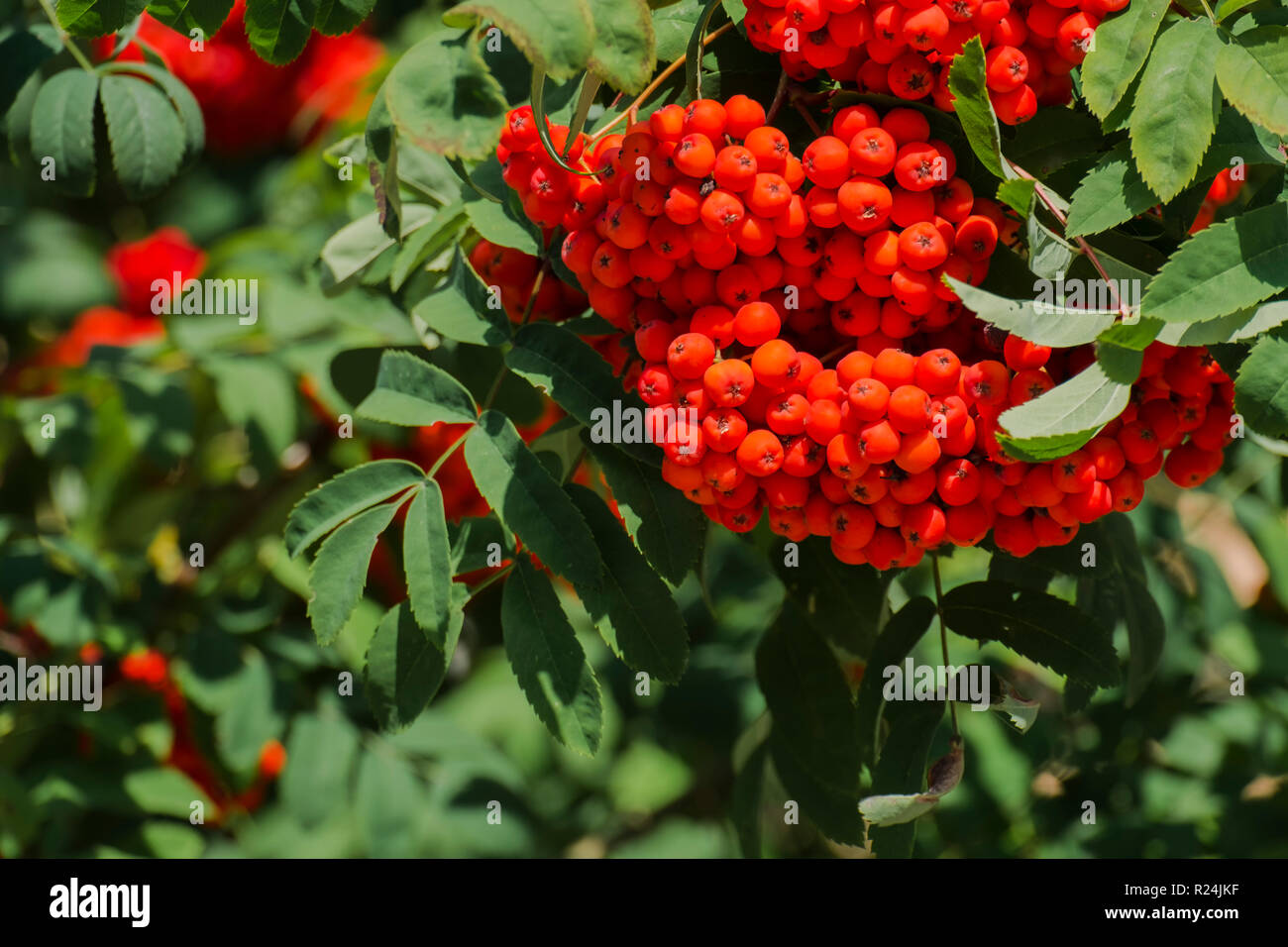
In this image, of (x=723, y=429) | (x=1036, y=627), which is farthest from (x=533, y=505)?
(x=1036, y=627)

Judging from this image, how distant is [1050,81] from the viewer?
1.01m

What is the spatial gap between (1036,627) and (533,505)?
21.5 inches

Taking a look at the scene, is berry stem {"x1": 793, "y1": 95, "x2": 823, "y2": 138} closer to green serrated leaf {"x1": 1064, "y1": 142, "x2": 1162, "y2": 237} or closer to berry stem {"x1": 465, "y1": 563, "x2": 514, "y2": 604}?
green serrated leaf {"x1": 1064, "y1": 142, "x2": 1162, "y2": 237}

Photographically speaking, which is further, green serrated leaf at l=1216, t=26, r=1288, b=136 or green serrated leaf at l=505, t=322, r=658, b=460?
green serrated leaf at l=505, t=322, r=658, b=460

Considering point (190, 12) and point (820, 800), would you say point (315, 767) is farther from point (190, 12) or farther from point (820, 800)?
point (190, 12)

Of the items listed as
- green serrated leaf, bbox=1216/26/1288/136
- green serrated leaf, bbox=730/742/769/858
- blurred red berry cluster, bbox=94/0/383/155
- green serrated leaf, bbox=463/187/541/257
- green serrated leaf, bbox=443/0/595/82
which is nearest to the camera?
green serrated leaf, bbox=443/0/595/82

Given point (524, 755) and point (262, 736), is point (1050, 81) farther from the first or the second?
point (524, 755)

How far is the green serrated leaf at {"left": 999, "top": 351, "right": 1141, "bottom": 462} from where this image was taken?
864 mm

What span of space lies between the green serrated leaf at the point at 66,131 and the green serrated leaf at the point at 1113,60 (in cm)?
107

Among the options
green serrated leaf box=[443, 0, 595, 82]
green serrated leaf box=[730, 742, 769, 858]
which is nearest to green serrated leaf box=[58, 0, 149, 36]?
green serrated leaf box=[443, 0, 595, 82]

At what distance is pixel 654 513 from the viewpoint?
111cm

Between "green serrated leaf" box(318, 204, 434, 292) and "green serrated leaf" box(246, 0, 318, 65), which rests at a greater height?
"green serrated leaf" box(246, 0, 318, 65)

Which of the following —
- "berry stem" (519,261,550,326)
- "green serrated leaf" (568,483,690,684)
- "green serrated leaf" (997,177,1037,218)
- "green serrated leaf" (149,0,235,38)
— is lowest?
"green serrated leaf" (568,483,690,684)

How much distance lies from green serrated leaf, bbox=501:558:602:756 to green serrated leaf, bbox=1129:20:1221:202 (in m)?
0.68
